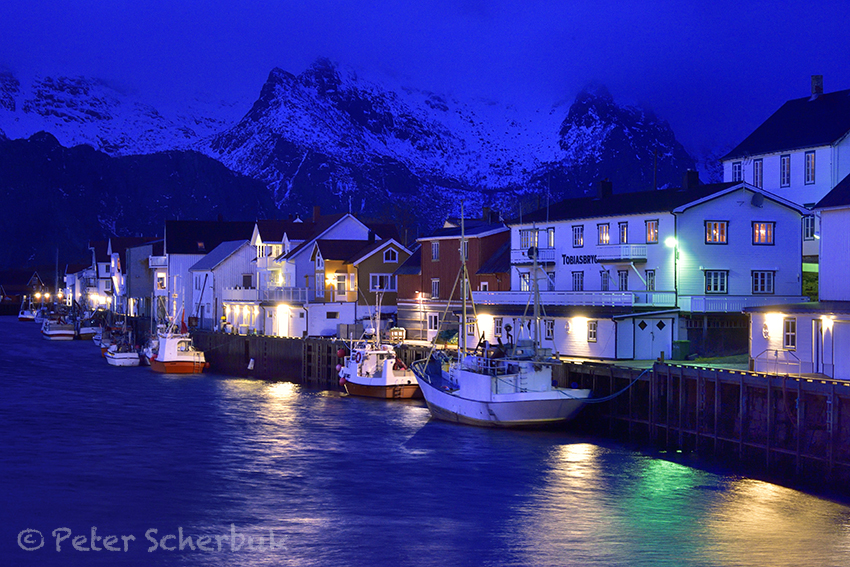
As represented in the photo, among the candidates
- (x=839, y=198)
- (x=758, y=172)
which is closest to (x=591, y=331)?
(x=839, y=198)

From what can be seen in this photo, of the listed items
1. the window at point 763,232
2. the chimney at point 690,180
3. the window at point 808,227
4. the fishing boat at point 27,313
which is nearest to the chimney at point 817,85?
the window at point 808,227

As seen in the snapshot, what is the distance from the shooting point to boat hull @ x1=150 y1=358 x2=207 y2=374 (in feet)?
251

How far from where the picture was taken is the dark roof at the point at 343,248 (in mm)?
83688

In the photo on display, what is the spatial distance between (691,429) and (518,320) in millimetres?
22254

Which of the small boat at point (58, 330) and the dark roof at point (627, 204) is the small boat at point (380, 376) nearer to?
the dark roof at point (627, 204)

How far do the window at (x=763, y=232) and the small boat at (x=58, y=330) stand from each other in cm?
8927

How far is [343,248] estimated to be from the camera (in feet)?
281

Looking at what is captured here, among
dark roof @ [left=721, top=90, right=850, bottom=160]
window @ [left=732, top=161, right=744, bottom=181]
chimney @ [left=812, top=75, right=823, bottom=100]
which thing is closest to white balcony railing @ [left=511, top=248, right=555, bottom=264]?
window @ [left=732, top=161, right=744, bottom=181]

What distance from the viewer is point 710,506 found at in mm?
30875

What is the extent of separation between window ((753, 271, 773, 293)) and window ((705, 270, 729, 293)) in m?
1.98

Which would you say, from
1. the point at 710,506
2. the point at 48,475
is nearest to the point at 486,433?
the point at 710,506

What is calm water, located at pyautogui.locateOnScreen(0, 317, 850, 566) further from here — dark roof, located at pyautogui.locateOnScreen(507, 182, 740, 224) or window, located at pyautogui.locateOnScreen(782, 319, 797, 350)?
dark roof, located at pyautogui.locateOnScreen(507, 182, 740, 224)

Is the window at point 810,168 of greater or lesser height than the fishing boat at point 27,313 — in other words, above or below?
above

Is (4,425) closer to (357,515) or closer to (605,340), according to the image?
(357,515)
